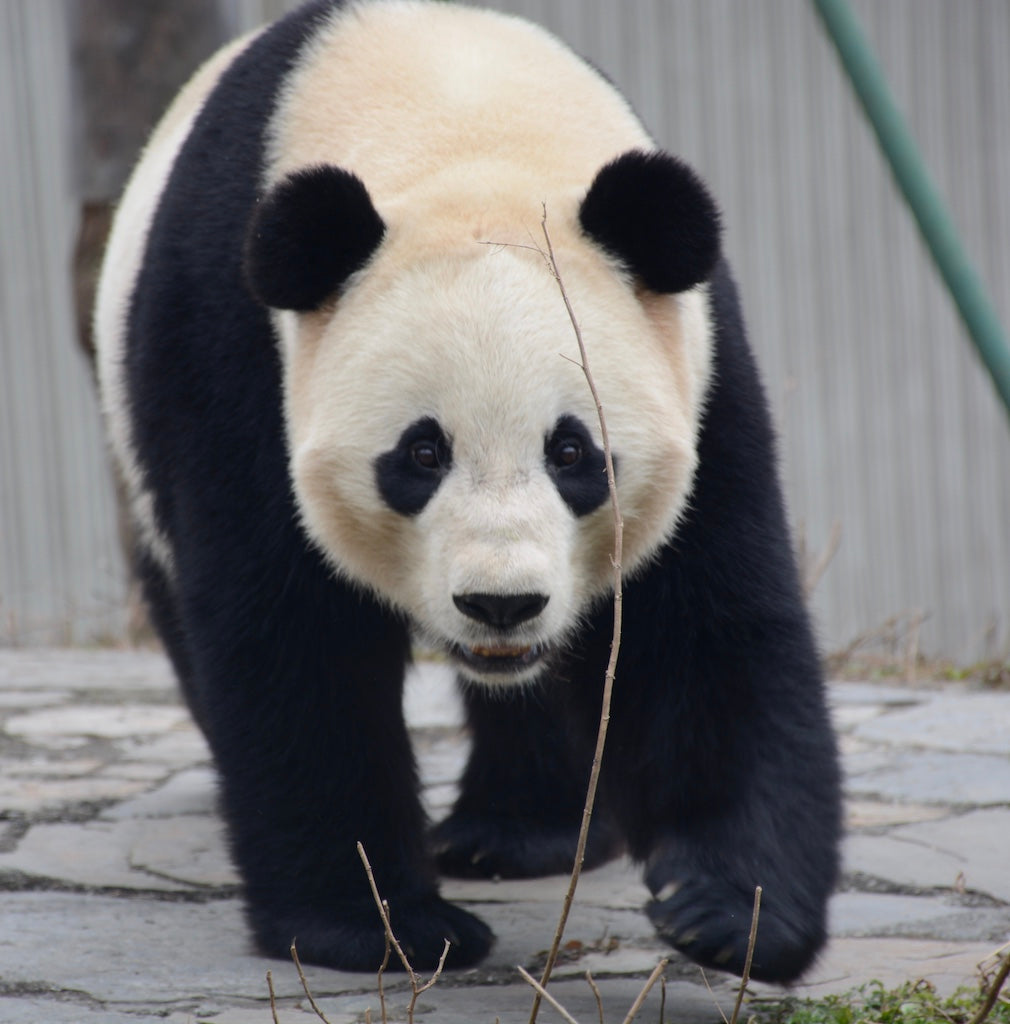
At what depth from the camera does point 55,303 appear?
8.26 meters

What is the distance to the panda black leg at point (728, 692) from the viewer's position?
2.55 meters

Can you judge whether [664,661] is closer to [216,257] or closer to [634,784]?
[634,784]

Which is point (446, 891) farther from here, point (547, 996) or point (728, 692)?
point (547, 996)

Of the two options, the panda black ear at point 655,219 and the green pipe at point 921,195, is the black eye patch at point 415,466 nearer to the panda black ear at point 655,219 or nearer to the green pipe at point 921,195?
the panda black ear at point 655,219

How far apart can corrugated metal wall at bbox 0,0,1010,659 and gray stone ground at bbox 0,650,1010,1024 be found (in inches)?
138

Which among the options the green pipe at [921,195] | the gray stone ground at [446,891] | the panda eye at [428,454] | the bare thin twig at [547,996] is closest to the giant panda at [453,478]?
the panda eye at [428,454]

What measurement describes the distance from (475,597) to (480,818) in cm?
120

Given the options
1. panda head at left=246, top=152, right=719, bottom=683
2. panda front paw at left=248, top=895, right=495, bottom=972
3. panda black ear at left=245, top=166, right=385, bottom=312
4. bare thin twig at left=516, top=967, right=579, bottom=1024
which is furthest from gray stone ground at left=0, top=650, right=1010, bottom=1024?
panda black ear at left=245, top=166, right=385, bottom=312

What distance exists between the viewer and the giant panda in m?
2.36

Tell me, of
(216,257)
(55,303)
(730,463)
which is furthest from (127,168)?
(730,463)

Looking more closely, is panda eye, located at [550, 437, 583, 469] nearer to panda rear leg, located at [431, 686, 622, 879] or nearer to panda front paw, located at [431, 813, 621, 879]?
panda rear leg, located at [431, 686, 622, 879]

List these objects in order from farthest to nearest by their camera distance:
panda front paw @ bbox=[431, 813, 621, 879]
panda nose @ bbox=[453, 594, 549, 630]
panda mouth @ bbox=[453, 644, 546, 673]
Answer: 1. panda front paw @ bbox=[431, 813, 621, 879]
2. panda mouth @ bbox=[453, 644, 546, 673]
3. panda nose @ bbox=[453, 594, 549, 630]

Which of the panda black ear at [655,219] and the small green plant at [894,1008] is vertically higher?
the panda black ear at [655,219]

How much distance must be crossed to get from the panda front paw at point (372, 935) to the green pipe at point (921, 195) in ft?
3.81
